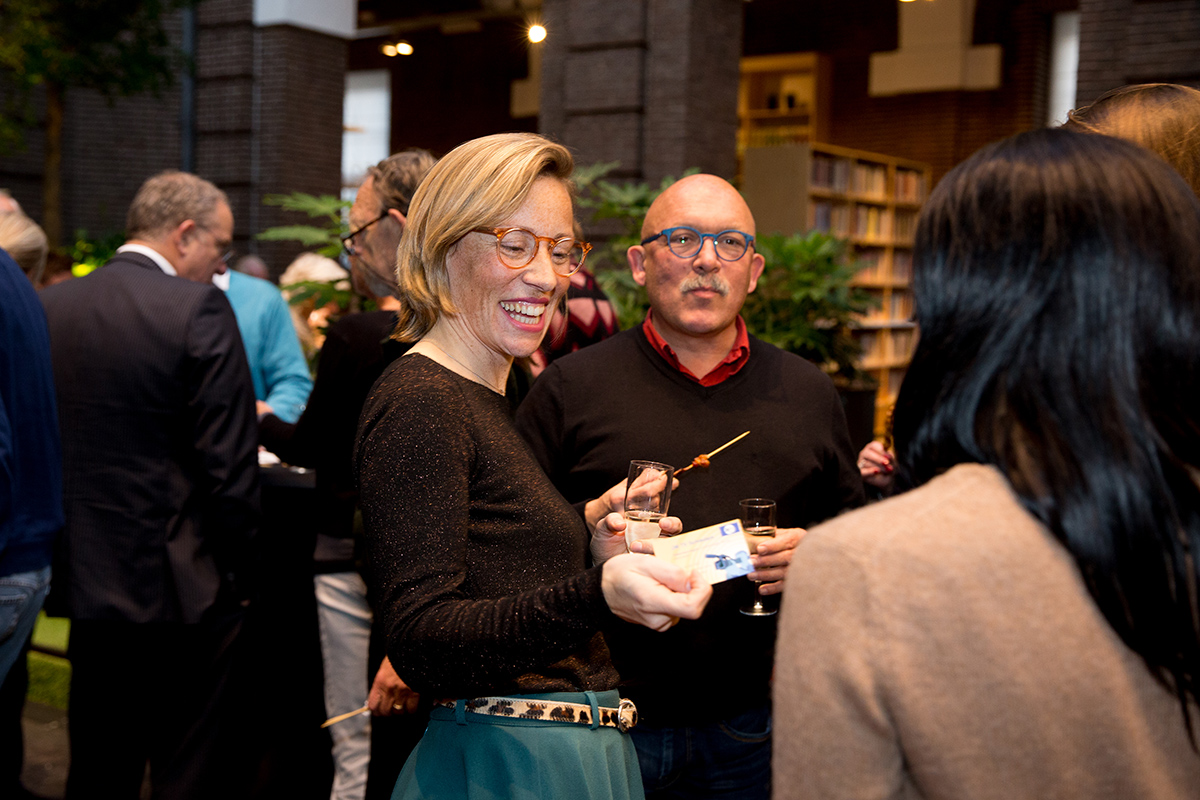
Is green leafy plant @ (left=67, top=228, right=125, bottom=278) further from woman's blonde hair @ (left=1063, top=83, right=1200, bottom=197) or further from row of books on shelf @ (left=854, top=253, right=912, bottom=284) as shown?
woman's blonde hair @ (left=1063, top=83, right=1200, bottom=197)

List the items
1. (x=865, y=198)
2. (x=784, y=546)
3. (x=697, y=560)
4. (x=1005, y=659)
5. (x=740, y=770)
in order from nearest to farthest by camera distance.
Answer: (x=1005, y=659), (x=697, y=560), (x=784, y=546), (x=740, y=770), (x=865, y=198)

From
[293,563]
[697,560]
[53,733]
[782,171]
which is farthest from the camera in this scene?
[782,171]

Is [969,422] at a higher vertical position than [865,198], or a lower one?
lower

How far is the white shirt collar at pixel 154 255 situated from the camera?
3.04 m

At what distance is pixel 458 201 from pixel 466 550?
0.54 meters

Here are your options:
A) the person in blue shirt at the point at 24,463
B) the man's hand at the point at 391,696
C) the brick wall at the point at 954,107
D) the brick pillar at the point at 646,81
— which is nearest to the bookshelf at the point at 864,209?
the brick wall at the point at 954,107

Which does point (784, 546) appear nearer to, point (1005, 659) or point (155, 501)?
Answer: point (1005, 659)

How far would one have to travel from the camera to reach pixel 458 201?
1.54 meters

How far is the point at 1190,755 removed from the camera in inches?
38.1

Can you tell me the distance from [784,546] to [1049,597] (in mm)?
883

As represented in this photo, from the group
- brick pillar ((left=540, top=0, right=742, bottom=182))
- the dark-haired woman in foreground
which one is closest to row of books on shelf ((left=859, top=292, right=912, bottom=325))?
brick pillar ((left=540, top=0, right=742, bottom=182))

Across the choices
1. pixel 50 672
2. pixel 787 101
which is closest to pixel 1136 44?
pixel 50 672

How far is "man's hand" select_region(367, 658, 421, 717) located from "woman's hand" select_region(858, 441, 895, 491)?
122cm

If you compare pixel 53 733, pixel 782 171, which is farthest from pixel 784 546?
pixel 782 171
